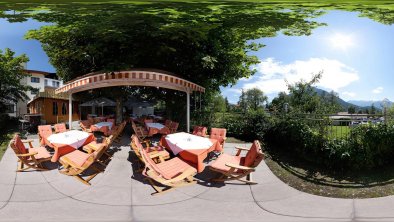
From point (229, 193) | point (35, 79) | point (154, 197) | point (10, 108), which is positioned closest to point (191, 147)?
point (229, 193)

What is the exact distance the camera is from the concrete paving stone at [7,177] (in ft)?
18.2

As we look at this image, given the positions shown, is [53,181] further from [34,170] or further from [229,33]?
[229,33]

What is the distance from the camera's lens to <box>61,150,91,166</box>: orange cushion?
5.94 meters

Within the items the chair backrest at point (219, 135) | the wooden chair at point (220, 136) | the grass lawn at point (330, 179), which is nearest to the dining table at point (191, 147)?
the wooden chair at point (220, 136)

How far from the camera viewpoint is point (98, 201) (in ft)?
15.5

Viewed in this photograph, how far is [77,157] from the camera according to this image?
628 cm

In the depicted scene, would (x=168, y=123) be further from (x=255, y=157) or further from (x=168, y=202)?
(x=168, y=202)

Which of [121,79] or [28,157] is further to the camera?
[121,79]

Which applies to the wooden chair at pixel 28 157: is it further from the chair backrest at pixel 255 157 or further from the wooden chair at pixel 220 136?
the chair backrest at pixel 255 157

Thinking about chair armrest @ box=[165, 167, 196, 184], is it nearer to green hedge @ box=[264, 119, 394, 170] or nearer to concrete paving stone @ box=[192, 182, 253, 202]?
concrete paving stone @ box=[192, 182, 253, 202]

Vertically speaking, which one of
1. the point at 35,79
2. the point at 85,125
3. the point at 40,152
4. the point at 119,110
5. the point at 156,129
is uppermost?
the point at 35,79

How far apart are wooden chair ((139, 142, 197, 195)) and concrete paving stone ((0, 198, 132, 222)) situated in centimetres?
75

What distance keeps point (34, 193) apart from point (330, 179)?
6143mm

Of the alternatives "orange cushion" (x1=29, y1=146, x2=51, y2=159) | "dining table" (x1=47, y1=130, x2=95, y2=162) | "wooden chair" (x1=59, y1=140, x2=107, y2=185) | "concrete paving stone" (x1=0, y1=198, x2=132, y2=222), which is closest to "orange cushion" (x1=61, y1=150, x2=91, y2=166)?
"wooden chair" (x1=59, y1=140, x2=107, y2=185)
